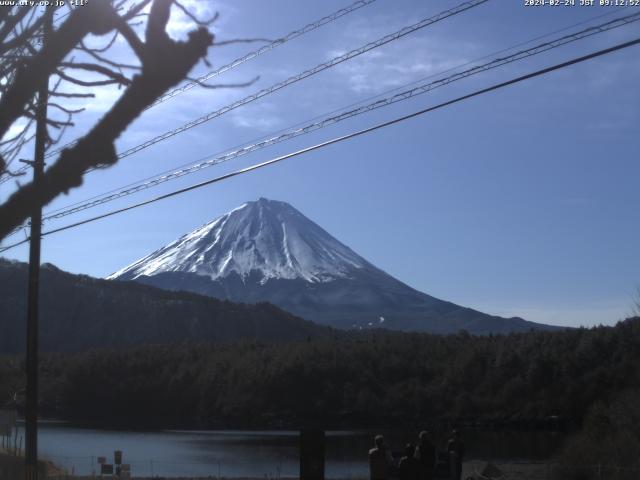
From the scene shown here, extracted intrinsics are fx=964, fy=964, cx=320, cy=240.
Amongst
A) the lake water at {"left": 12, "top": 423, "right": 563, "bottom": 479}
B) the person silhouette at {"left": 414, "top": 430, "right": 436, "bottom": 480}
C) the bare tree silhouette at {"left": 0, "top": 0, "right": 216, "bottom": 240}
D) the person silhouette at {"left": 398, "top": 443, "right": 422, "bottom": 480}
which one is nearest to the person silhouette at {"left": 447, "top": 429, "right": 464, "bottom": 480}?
the person silhouette at {"left": 414, "top": 430, "right": 436, "bottom": 480}

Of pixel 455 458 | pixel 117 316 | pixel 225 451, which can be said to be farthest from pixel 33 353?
pixel 117 316

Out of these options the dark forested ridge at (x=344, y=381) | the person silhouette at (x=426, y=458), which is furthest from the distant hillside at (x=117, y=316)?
the person silhouette at (x=426, y=458)

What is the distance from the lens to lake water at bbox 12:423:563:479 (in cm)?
3428

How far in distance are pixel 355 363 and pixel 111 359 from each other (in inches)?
890

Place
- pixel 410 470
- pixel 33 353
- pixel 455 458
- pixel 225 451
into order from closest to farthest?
pixel 410 470 < pixel 33 353 < pixel 455 458 < pixel 225 451

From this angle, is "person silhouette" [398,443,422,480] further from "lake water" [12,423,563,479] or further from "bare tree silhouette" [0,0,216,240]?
"lake water" [12,423,563,479]

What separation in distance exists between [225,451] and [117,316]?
83394 millimetres

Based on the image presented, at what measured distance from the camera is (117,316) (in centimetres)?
12612

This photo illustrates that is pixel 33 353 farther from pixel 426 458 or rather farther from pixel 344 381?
pixel 344 381

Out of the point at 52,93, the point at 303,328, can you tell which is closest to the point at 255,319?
the point at 303,328

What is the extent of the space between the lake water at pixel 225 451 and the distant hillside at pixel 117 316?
2190 inches

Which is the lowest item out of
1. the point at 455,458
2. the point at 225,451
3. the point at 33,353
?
the point at 225,451

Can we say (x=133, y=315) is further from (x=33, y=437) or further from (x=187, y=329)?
(x=33, y=437)

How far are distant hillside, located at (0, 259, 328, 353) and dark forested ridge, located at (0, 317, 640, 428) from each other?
27.1 m
